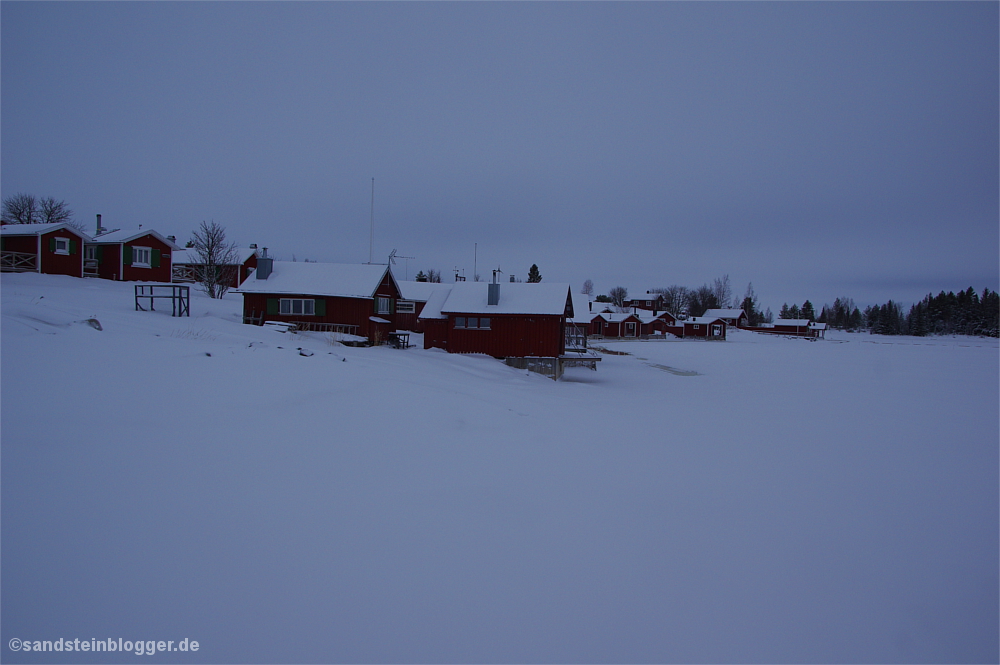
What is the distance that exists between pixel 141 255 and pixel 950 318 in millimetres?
140951

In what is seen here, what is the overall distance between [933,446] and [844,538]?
→ 27.6 feet

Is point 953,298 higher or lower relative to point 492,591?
higher

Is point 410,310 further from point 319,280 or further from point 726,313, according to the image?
point 726,313

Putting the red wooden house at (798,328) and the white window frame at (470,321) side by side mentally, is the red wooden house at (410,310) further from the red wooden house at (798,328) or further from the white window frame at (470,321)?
the red wooden house at (798,328)

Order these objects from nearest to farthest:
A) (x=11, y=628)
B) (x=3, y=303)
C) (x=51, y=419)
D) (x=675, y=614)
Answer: (x=11, y=628)
(x=675, y=614)
(x=51, y=419)
(x=3, y=303)

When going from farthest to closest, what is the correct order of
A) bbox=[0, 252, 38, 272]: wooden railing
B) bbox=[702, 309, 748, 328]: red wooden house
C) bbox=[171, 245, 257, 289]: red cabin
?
bbox=[702, 309, 748, 328]: red wooden house, bbox=[171, 245, 257, 289]: red cabin, bbox=[0, 252, 38, 272]: wooden railing

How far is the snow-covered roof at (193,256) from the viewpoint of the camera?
48.4 m

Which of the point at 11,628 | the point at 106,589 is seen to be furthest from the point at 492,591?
the point at 11,628

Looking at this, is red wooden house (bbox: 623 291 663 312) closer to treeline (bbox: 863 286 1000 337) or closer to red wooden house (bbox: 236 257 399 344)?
treeline (bbox: 863 286 1000 337)

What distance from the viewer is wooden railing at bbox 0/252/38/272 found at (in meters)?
29.9

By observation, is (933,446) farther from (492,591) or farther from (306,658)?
(306,658)

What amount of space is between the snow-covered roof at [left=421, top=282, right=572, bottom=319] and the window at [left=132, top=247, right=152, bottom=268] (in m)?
22.1

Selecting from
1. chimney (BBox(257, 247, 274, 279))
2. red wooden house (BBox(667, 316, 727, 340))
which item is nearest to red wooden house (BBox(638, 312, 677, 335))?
red wooden house (BBox(667, 316, 727, 340))

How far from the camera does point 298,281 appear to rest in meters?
29.4
